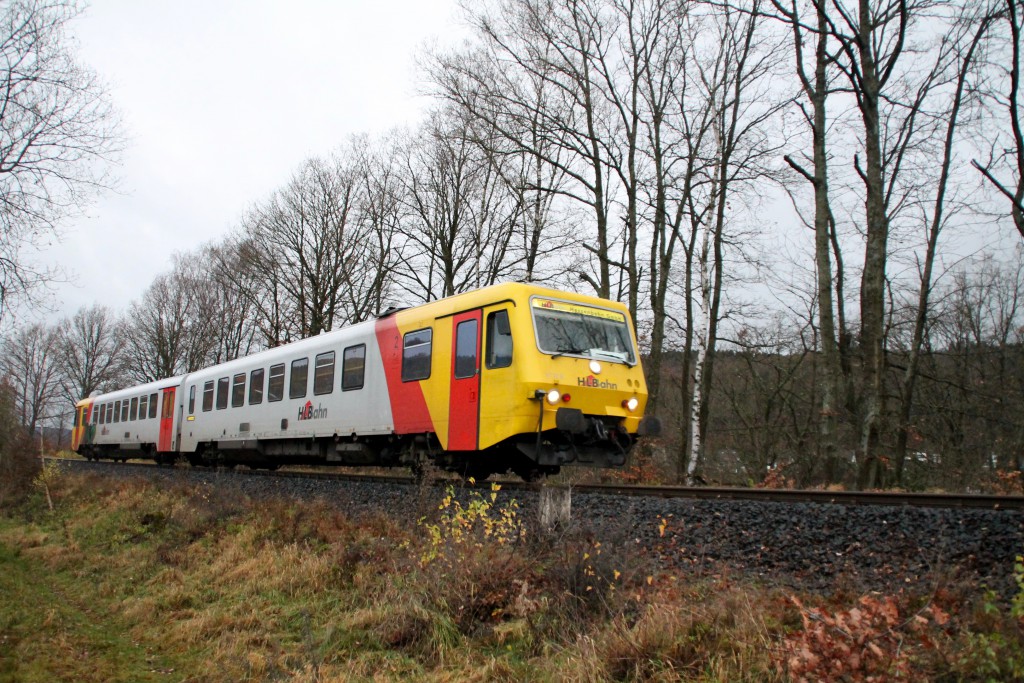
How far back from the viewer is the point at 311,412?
46.6 ft

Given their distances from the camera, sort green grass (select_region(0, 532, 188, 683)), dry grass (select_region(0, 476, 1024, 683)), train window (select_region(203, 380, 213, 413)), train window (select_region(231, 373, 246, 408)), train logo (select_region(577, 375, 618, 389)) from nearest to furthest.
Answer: dry grass (select_region(0, 476, 1024, 683)), green grass (select_region(0, 532, 188, 683)), train logo (select_region(577, 375, 618, 389)), train window (select_region(231, 373, 246, 408)), train window (select_region(203, 380, 213, 413))

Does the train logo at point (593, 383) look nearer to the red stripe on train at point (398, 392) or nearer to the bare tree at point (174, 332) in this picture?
the red stripe on train at point (398, 392)

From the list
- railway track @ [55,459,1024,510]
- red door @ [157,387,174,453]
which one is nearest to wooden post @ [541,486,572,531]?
railway track @ [55,459,1024,510]

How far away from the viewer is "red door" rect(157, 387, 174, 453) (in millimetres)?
21797

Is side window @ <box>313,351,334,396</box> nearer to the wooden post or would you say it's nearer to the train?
the train

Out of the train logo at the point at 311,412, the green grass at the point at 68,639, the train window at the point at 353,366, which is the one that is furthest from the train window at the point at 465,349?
the green grass at the point at 68,639

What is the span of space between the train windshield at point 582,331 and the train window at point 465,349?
100 cm

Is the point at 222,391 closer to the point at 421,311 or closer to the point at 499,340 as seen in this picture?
the point at 421,311

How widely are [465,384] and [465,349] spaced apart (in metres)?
0.49

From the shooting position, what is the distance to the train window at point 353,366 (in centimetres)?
1280

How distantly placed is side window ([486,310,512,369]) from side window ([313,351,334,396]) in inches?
185

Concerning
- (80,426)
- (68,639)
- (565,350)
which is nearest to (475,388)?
(565,350)

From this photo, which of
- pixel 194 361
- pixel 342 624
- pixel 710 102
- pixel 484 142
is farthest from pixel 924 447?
pixel 194 361

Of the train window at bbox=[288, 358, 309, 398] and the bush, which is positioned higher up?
the train window at bbox=[288, 358, 309, 398]
